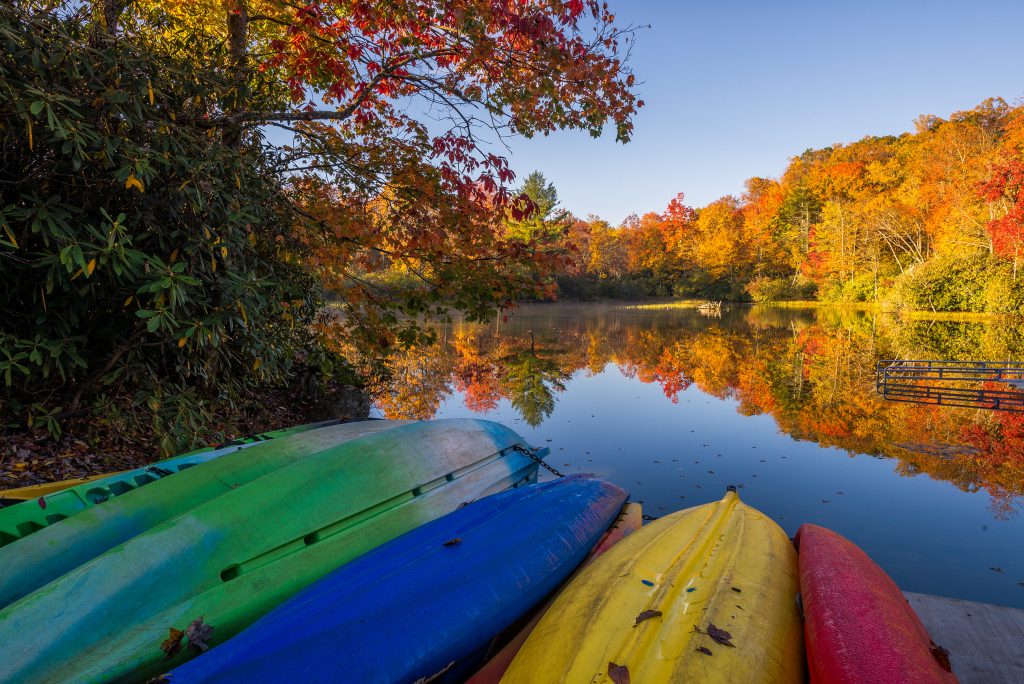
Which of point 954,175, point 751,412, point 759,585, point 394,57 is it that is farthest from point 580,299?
point 759,585

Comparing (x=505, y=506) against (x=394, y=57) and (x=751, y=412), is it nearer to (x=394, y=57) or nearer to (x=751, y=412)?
(x=394, y=57)

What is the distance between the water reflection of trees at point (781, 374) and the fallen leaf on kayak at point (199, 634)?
264 inches

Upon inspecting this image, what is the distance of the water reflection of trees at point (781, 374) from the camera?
22.1 ft

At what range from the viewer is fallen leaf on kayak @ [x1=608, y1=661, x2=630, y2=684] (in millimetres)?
1482

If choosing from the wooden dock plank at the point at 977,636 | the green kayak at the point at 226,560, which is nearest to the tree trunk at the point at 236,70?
the green kayak at the point at 226,560

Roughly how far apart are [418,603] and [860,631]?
1.52m

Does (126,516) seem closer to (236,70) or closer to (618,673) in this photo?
(618,673)

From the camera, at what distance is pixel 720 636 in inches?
66.6

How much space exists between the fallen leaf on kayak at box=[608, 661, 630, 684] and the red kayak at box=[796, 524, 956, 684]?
58 centimetres

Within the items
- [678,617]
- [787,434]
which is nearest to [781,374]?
[787,434]

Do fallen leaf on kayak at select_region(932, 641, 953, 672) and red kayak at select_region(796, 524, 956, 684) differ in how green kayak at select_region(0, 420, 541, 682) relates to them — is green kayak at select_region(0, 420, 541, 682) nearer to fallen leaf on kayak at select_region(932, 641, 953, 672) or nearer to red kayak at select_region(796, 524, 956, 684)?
red kayak at select_region(796, 524, 956, 684)

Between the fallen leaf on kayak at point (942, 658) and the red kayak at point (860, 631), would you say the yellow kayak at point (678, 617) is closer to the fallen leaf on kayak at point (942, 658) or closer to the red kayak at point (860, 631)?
the red kayak at point (860, 631)

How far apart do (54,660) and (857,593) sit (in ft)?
9.02

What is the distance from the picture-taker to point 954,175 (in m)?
28.2
